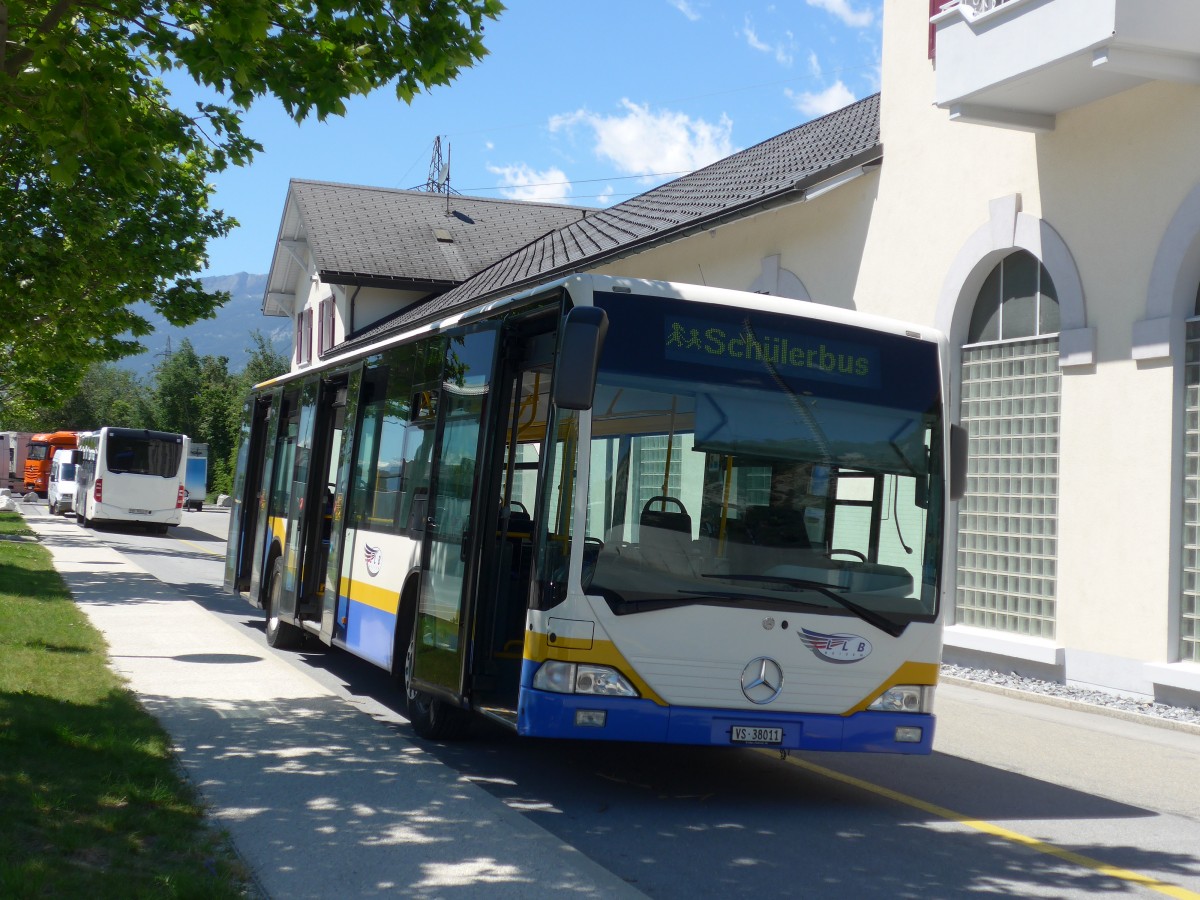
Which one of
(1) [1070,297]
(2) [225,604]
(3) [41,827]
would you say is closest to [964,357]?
(1) [1070,297]

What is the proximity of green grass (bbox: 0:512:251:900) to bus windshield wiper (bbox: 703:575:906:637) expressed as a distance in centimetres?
290

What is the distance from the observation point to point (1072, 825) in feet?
24.5

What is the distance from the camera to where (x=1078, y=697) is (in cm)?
1255

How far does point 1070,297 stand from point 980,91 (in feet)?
7.06

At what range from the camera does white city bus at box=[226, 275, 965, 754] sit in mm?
7039

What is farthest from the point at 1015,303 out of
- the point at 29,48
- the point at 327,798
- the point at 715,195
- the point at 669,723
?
the point at 29,48

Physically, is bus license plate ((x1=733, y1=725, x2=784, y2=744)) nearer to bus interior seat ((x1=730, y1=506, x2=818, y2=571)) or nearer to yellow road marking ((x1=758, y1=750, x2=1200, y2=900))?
bus interior seat ((x1=730, y1=506, x2=818, y2=571))

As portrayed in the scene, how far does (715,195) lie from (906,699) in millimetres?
13572

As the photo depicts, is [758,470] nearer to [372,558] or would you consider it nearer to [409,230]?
[372,558]

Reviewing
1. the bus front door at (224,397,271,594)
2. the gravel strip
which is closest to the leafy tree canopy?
the bus front door at (224,397,271,594)

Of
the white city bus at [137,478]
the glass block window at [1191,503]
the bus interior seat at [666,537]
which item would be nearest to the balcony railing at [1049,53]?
the glass block window at [1191,503]

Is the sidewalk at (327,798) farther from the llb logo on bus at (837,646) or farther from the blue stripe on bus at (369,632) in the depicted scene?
the llb logo on bus at (837,646)

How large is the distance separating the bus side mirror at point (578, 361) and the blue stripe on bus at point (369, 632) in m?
3.25

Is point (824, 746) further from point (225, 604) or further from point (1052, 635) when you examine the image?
point (225, 604)
